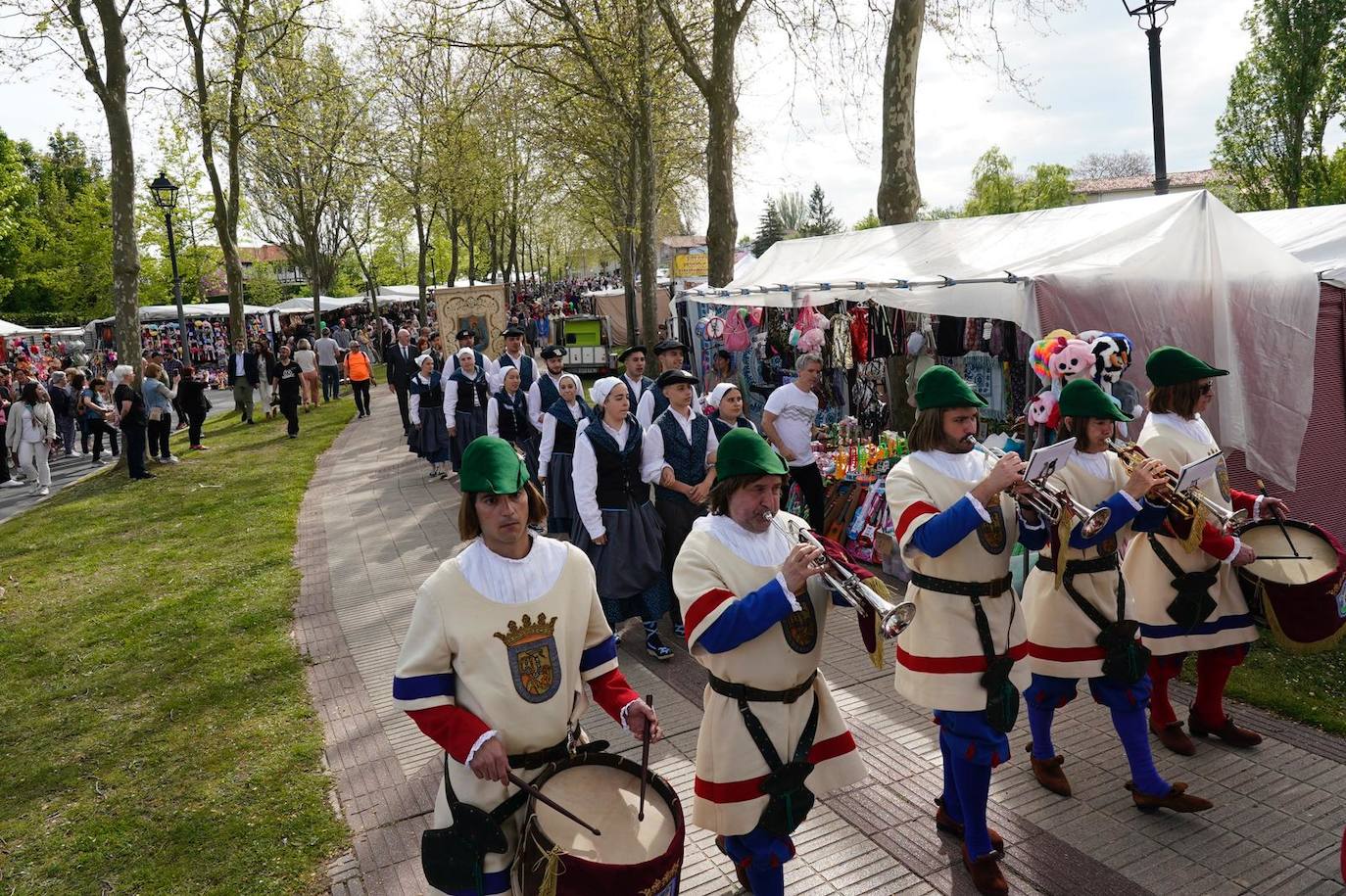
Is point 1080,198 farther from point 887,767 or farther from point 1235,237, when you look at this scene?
point 887,767

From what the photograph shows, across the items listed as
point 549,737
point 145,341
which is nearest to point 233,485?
point 549,737

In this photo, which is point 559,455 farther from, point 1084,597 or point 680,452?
point 1084,597

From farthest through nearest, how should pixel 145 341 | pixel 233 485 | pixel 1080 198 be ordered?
pixel 1080 198
pixel 145 341
pixel 233 485

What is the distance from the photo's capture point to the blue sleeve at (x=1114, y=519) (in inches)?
154

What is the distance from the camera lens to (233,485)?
47.8 ft

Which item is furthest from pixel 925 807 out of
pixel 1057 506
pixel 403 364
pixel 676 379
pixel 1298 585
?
pixel 403 364

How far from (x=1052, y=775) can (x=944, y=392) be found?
221 centimetres

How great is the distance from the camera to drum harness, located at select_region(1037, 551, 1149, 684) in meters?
4.13

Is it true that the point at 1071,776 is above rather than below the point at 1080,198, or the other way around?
below

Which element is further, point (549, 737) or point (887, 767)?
point (887, 767)

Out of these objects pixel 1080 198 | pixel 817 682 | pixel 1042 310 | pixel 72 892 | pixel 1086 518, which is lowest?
pixel 72 892

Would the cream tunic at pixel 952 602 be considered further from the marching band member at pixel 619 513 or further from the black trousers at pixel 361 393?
the black trousers at pixel 361 393

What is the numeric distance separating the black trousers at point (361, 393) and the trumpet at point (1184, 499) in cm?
1895

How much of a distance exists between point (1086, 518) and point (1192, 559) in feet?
3.66
